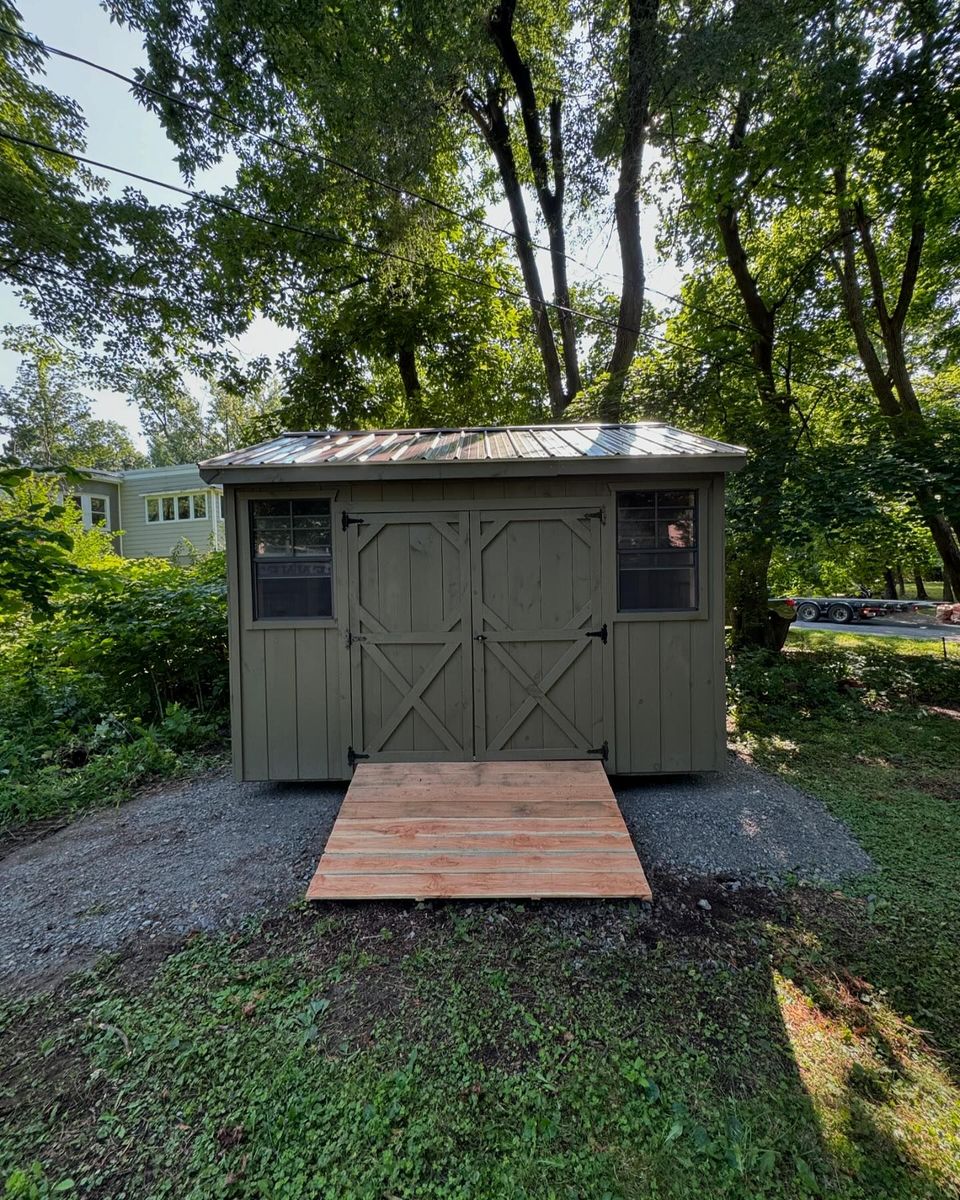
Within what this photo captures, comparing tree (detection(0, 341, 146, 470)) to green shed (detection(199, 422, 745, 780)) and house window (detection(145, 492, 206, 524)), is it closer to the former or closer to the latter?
house window (detection(145, 492, 206, 524))

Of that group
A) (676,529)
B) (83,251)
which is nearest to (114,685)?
(676,529)

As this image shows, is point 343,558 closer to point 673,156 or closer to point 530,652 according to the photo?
point 530,652

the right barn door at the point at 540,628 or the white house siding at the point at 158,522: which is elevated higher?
the white house siding at the point at 158,522

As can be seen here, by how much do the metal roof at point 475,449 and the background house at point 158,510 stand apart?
46.3ft

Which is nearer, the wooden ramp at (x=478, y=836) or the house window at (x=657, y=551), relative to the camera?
the wooden ramp at (x=478, y=836)

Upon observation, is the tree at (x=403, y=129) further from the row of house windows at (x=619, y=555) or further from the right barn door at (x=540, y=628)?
the right barn door at (x=540, y=628)

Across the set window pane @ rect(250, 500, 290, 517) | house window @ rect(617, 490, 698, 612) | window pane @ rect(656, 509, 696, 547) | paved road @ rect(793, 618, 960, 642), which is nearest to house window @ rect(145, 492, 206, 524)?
window pane @ rect(250, 500, 290, 517)

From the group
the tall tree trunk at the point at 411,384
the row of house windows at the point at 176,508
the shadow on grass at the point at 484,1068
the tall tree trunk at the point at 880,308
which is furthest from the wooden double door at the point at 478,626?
the row of house windows at the point at 176,508

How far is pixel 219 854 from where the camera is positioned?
A: 3.12 meters

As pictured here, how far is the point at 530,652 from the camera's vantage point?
3738mm

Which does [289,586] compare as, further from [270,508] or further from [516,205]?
[516,205]

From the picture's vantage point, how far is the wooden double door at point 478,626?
3686 mm

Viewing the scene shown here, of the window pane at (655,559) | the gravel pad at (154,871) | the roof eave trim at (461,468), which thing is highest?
the roof eave trim at (461,468)

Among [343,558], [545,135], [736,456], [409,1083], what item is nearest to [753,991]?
[409,1083]
